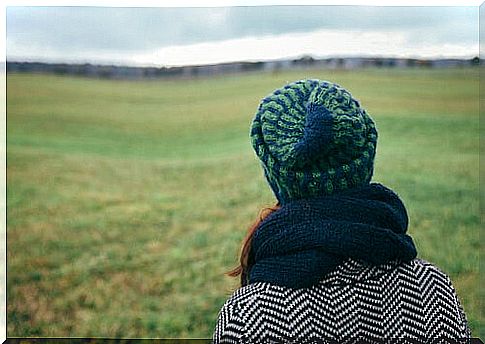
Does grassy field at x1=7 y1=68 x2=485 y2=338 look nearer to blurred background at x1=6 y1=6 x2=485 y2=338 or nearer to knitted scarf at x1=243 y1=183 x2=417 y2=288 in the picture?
blurred background at x1=6 y1=6 x2=485 y2=338

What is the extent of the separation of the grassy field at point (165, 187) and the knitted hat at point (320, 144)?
2.96 meters

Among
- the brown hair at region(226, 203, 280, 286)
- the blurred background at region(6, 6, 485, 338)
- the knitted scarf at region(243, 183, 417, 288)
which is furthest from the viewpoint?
the blurred background at region(6, 6, 485, 338)

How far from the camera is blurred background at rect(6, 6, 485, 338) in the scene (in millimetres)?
4340

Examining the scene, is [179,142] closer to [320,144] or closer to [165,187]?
[165,187]

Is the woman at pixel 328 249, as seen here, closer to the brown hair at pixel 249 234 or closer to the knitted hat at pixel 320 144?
the knitted hat at pixel 320 144

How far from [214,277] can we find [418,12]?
181 cm

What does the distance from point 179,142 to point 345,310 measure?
126 inches

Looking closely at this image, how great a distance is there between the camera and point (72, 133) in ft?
14.9

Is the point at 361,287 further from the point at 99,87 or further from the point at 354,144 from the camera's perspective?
the point at 99,87

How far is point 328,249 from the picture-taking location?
1335 millimetres

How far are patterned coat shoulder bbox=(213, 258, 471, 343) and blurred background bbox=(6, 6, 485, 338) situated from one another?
9.78ft

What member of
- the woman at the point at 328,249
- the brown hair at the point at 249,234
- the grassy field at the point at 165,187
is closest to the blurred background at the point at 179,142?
the grassy field at the point at 165,187

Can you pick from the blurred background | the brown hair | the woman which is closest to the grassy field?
the blurred background

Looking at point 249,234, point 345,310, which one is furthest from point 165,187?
point 345,310
